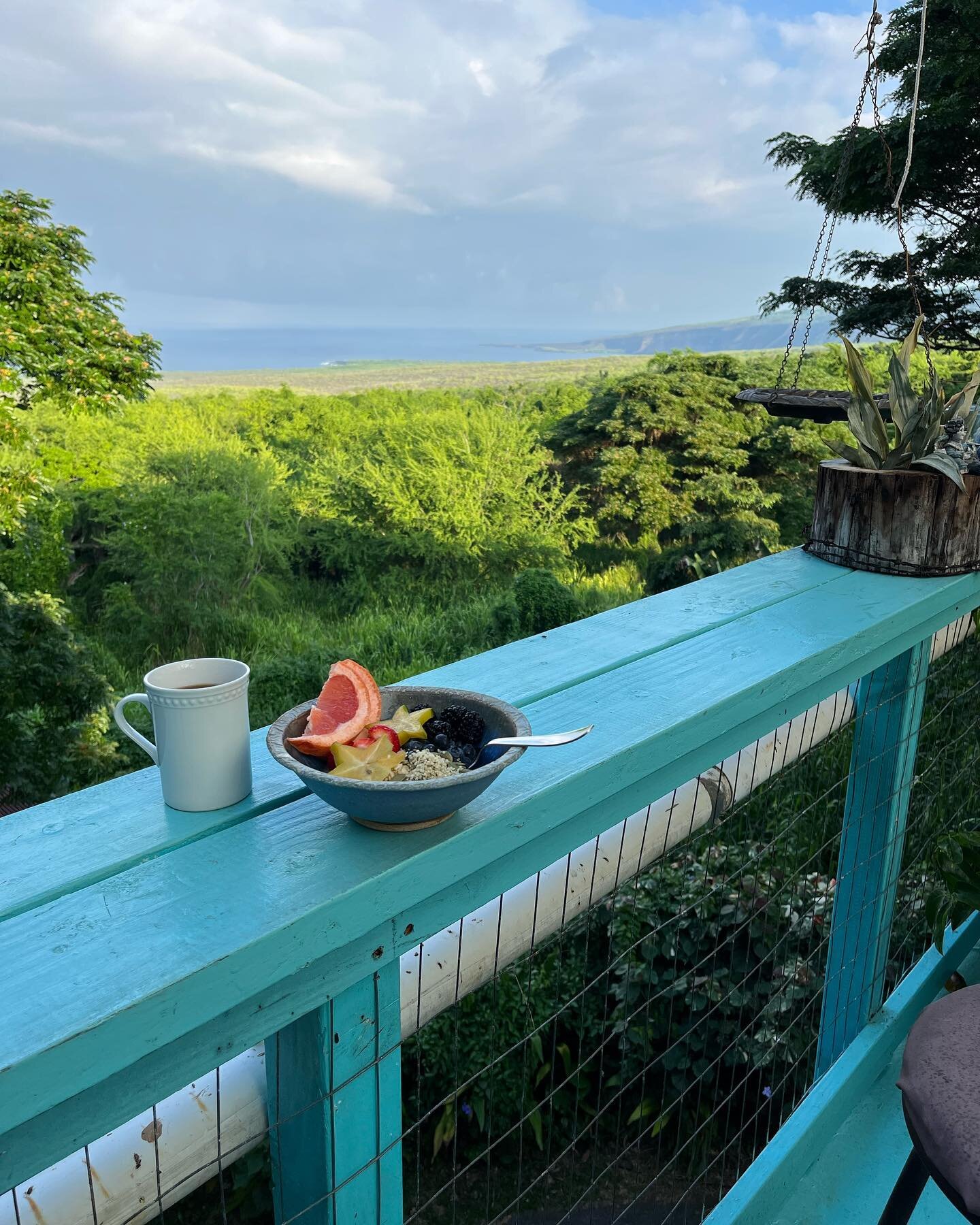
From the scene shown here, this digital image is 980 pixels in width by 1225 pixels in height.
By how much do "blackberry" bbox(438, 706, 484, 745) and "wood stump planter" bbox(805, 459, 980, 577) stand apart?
92 cm

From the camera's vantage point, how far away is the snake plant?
1.40m

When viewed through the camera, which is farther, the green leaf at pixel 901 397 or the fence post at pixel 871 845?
the green leaf at pixel 901 397

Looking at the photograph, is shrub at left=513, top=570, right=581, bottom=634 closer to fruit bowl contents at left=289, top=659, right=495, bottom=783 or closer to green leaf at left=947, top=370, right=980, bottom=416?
green leaf at left=947, top=370, right=980, bottom=416

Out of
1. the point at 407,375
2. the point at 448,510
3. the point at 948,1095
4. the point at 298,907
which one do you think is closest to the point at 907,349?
the point at 948,1095

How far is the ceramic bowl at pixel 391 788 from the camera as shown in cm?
56

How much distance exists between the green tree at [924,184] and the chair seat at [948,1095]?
700 cm

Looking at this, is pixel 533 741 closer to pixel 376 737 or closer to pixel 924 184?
pixel 376 737

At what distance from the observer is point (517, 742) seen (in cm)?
62

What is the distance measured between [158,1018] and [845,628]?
2.87 ft

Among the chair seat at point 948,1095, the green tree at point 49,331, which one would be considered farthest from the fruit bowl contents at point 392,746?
the green tree at point 49,331

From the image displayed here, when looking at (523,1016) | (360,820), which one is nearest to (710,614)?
(360,820)

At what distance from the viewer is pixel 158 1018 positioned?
0.45m

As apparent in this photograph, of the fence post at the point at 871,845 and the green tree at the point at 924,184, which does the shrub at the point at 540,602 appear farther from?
the fence post at the point at 871,845

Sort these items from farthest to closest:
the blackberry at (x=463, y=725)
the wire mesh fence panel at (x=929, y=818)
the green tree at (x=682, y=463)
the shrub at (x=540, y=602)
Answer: the green tree at (x=682, y=463)
the shrub at (x=540, y=602)
the wire mesh fence panel at (x=929, y=818)
the blackberry at (x=463, y=725)
